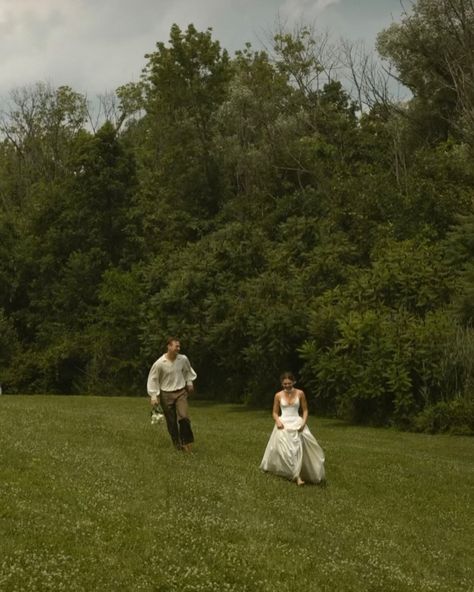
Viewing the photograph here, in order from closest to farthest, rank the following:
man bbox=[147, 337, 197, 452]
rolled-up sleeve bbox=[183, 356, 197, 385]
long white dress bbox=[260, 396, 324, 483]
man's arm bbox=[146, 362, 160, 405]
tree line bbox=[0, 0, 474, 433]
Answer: long white dress bbox=[260, 396, 324, 483]
man's arm bbox=[146, 362, 160, 405]
man bbox=[147, 337, 197, 452]
rolled-up sleeve bbox=[183, 356, 197, 385]
tree line bbox=[0, 0, 474, 433]

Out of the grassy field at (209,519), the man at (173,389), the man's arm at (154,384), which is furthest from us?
the man at (173,389)

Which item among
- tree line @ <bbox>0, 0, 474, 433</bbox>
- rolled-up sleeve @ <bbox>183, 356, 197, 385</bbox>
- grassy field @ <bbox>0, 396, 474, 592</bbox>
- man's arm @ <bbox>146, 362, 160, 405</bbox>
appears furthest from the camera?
tree line @ <bbox>0, 0, 474, 433</bbox>

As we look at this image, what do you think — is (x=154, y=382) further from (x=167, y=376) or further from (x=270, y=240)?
(x=270, y=240)

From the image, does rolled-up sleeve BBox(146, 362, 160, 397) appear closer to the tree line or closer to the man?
the man

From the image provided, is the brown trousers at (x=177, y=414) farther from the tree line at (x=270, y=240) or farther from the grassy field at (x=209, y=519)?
the tree line at (x=270, y=240)

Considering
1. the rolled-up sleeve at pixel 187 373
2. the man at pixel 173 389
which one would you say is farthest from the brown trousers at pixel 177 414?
the rolled-up sleeve at pixel 187 373

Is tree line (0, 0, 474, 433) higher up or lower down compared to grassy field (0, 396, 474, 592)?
higher up

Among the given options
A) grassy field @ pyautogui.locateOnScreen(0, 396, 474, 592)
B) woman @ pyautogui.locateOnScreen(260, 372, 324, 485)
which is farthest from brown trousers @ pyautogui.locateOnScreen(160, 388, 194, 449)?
woman @ pyautogui.locateOnScreen(260, 372, 324, 485)

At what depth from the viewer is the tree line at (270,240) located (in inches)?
1500

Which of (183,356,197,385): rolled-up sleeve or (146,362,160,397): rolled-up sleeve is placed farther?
(183,356,197,385): rolled-up sleeve

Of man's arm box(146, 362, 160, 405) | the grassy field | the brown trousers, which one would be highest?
man's arm box(146, 362, 160, 405)

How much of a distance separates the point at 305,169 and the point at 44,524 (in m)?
50.8

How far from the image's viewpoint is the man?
66.2 feet

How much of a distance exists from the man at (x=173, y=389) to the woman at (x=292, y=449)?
2.26 meters
